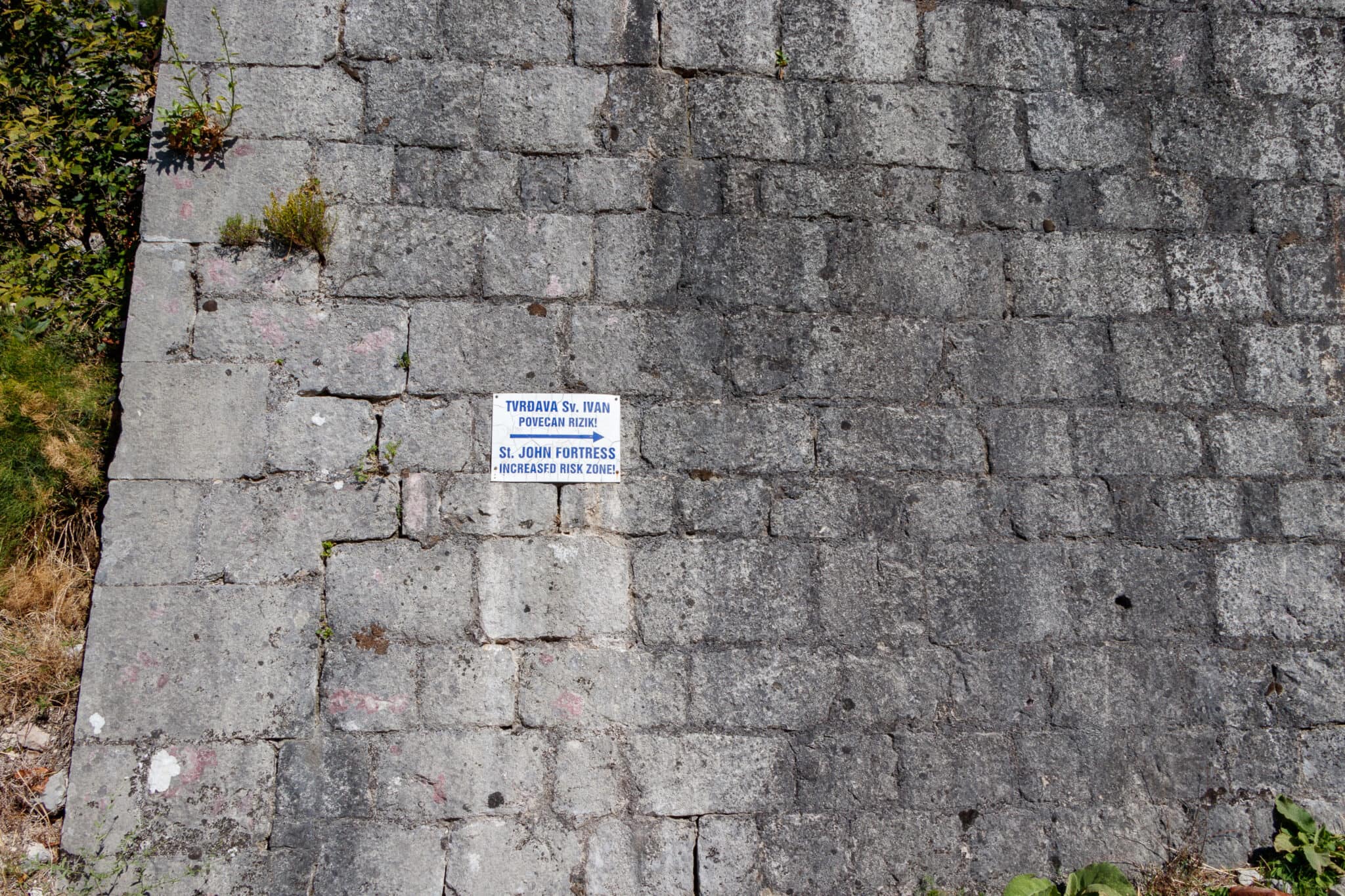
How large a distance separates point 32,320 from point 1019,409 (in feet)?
12.7

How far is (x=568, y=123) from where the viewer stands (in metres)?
3.42

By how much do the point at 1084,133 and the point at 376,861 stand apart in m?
3.72

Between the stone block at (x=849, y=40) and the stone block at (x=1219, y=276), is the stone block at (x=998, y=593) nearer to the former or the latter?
the stone block at (x=1219, y=276)

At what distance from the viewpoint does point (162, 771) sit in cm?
290

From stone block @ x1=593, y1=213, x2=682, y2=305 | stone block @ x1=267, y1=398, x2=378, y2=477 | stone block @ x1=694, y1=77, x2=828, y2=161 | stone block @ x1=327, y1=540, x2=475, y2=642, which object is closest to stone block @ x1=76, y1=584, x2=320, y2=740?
stone block @ x1=327, y1=540, x2=475, y2=642

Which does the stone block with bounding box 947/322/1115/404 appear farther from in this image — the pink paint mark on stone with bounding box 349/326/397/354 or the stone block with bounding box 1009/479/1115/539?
the pink paint mark on stone with bounding box 349/326/397/354

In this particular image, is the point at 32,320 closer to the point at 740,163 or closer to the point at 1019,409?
the point at 740,163

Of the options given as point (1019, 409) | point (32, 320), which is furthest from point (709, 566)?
point (32, 320)

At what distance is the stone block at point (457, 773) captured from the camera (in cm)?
296

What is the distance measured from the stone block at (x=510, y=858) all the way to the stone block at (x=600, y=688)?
0.35 m

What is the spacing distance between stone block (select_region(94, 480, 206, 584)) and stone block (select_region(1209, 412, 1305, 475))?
12.2ft

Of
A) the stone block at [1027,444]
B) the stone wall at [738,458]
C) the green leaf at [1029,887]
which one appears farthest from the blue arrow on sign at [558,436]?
the green leaf at [1029,887]

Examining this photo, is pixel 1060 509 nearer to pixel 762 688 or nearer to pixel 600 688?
pixel 762 688

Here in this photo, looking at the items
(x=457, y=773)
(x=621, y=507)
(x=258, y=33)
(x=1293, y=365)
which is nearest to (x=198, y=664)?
(x=457, y=773)
